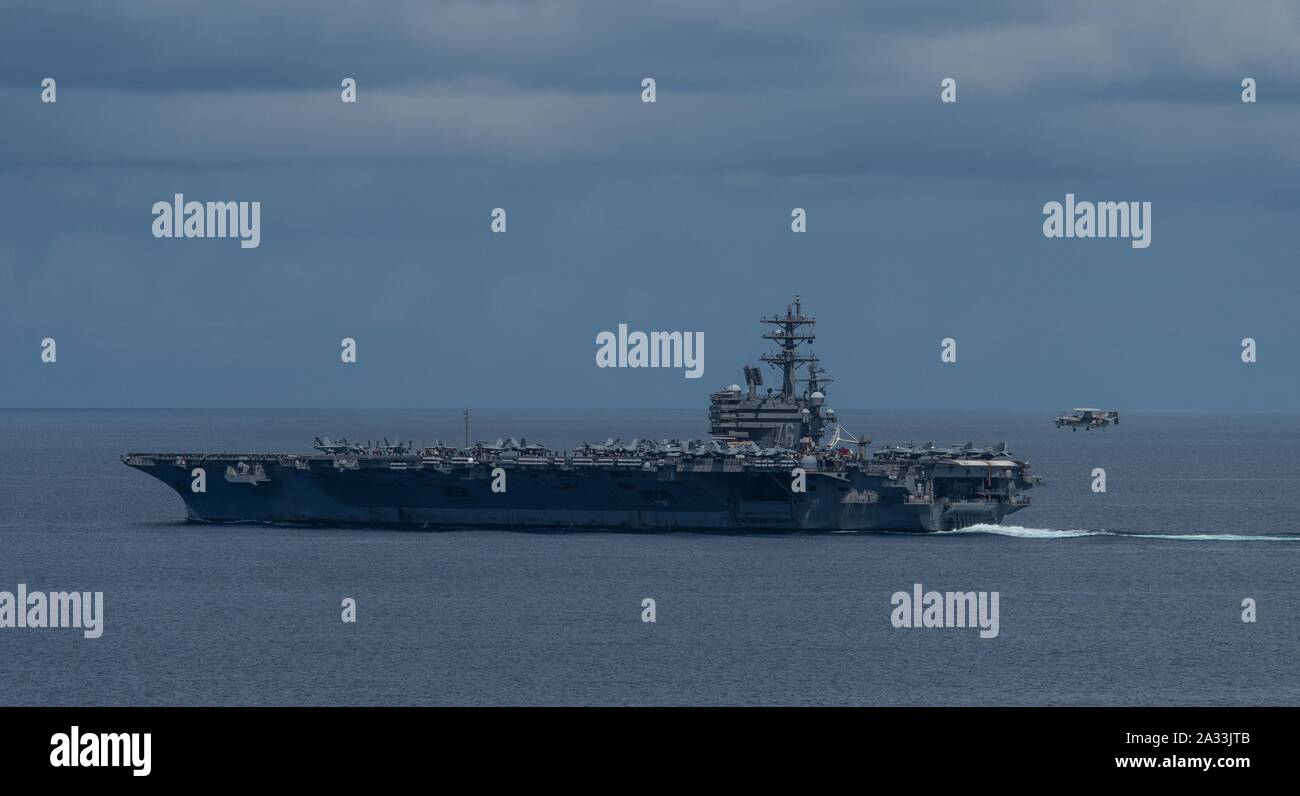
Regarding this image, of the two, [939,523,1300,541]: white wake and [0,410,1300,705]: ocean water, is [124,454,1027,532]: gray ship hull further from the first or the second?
[0,410,1300,705]: ocean water

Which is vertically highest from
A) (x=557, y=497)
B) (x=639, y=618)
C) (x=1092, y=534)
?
(x=557, y=497)

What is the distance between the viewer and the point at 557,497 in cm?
7169

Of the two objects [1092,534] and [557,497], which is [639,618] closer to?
[557,497]

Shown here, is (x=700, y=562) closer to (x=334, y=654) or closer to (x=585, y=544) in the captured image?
(x=585, y=544)

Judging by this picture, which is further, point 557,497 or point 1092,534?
point 1092,534

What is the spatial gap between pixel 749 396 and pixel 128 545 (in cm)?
2714

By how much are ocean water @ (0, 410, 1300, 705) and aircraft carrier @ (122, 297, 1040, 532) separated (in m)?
1.16

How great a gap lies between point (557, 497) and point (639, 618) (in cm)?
2270

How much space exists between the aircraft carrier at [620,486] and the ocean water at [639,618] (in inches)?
45.7

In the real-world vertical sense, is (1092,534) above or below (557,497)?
below

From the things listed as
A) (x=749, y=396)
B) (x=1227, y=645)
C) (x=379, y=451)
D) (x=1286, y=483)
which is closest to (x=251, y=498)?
(x=379, y=451)

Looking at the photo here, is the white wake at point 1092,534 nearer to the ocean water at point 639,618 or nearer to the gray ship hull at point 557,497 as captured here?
the ocean water at point 639,618

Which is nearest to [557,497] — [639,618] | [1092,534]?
[1092,534]

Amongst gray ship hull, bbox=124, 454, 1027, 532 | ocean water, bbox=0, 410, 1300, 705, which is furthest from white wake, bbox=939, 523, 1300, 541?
gray ship hull, bbox=124, 454, 1027, 532
